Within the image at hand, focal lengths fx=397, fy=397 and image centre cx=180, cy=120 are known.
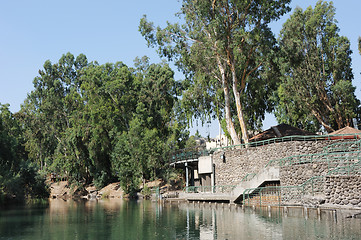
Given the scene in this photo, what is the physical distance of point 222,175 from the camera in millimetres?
36500

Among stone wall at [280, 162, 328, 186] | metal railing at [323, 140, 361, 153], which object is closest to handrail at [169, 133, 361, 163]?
metal railing at [323, 140, 361, 153]

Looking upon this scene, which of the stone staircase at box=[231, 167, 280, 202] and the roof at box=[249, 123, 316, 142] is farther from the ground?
the roof at box=[249, 123, 316, 142]

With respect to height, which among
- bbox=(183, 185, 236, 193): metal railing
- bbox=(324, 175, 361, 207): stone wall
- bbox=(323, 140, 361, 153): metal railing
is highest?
bbox=(323, 140, 361, 153): metal railing

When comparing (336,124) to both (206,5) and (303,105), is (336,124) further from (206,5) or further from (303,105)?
(206,5)

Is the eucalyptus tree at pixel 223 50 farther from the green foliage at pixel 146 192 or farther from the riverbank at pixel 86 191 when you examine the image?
the riverbank at pixel 86 191

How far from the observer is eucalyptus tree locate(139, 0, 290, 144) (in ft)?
116

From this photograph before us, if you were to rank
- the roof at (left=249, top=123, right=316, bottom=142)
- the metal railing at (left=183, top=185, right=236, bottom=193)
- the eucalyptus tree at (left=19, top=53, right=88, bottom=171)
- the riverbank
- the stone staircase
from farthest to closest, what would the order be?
the eucalyptus tree at (left=19, top=53, right=88, bottom=171)
the riverbank
the roof at (left=249, top=123, right=316, bottom=142)
the metal railing at (left=183, top=185, right=236, bottom=193)
the stone staircase

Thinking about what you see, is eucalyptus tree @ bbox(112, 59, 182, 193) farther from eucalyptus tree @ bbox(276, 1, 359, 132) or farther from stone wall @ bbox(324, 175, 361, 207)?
stone wall @ bbox(324, 175, 361, 207)

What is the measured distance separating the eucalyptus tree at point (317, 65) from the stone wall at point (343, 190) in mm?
18477

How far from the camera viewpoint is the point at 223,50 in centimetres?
3597

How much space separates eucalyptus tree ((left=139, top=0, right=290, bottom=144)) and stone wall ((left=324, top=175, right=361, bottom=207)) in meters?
15.4

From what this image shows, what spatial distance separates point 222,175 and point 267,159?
609cm

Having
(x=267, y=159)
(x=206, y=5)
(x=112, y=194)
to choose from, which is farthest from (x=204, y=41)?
(x=112, y=194)

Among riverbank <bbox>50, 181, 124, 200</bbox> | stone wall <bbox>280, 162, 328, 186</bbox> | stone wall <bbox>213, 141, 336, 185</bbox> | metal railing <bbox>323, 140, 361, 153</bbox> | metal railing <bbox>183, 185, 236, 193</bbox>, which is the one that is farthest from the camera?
riverbank <bbox>50, 181, 124, 200</bbox>
